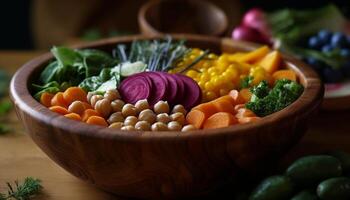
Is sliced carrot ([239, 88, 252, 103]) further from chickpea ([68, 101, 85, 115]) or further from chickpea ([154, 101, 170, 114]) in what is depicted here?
chickpea ([68, 101, 85, 115])

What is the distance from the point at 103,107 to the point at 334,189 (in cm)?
47

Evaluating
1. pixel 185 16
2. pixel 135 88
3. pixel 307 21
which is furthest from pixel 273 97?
pixel 307 21

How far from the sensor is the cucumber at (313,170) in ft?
3.35

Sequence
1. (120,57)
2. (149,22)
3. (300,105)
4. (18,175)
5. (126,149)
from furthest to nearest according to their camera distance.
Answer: (149,22)
(120,57)
(18,175)
(300,105)
(126,149)

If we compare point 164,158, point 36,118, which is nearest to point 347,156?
point 164,158

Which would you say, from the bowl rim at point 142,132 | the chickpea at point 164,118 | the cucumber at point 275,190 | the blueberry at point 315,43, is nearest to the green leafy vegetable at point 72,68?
the bowl rim at point 142,132

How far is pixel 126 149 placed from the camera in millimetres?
958

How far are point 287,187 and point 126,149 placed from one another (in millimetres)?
289

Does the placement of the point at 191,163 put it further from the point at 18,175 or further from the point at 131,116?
the point at 18,175

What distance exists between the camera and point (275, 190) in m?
0.99

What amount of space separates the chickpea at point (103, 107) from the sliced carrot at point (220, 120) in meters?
0.20

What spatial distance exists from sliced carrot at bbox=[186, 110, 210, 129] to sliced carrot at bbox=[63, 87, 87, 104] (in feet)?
0.79

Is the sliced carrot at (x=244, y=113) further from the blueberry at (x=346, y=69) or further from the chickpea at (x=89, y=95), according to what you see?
the blueberry at (x=346, y=69)

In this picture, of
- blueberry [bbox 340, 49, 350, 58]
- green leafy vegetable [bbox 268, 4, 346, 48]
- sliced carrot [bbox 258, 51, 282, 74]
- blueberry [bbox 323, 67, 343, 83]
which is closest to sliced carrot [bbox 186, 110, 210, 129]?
sliced carrot [bbox 258, 51, 282, 74]
